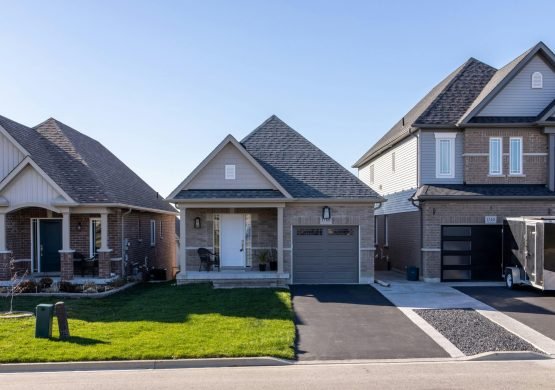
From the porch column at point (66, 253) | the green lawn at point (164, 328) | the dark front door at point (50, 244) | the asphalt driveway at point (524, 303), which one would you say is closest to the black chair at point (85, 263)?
the porch column at point (66, 253)

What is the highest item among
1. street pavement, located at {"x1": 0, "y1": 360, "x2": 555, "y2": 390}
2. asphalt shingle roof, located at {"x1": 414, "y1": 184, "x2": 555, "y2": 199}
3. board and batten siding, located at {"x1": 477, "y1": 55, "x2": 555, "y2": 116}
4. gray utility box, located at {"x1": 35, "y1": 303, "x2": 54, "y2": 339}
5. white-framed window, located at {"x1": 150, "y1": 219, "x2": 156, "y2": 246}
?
board and batten siding, located at {"x1": 477, "y1": 55, "x2": 555, "y2": 116}

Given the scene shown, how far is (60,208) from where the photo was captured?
17.1 metres

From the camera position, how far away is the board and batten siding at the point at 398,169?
20.7 meters

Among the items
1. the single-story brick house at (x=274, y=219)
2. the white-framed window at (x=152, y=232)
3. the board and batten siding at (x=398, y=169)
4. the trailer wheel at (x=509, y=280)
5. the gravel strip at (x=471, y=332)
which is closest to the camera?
the gravel strip at (x=471, y=332)

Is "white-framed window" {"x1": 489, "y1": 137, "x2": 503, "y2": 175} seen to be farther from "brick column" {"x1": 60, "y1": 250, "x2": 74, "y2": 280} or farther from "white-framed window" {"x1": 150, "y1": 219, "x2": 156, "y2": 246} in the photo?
"brick column" {"x1": 60, "y1": 250, "x2": 74, "y2": 280}

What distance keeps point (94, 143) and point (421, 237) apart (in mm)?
17524

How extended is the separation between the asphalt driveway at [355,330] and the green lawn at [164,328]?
503 millimetres

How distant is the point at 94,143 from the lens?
25250 mm

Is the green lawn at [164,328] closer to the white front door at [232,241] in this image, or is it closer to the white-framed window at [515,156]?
the white front door at [232,241]

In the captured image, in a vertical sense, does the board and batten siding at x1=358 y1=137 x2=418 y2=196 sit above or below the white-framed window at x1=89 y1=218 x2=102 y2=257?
above

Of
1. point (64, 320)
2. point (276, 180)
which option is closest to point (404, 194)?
point (276, 180)

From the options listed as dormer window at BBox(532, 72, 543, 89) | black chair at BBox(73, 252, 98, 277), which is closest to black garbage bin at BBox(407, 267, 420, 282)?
dormer window at BBox(532, 72, 543, 89)

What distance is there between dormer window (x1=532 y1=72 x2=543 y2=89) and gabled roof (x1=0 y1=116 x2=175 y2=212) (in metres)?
17.8

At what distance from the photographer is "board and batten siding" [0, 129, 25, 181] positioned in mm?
17828
